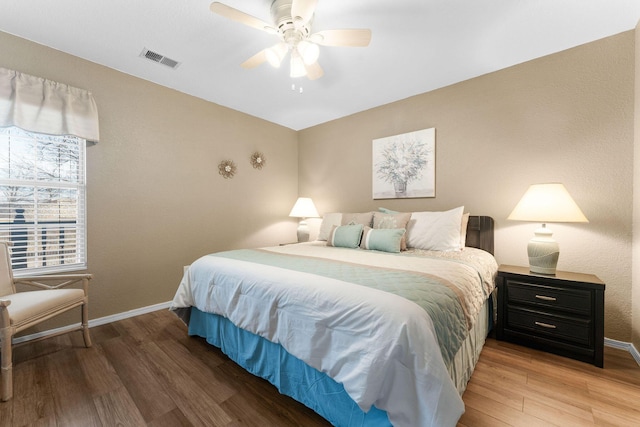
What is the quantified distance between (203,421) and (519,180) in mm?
3116

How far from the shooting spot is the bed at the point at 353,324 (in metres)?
1.01

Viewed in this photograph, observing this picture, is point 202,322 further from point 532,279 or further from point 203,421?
point 532,279

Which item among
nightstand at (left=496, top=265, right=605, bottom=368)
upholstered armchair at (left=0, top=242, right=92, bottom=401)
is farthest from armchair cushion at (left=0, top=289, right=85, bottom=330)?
nightstand at (left=496, top=265, right=605, bottom=368)

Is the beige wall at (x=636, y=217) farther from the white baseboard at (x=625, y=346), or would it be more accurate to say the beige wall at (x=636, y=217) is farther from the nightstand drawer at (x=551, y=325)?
the nightstand drawer at (x=551, y=325)

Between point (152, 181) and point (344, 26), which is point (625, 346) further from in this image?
point (152, 181)

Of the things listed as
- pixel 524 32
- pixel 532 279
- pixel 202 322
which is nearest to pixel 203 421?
pixel 202 322

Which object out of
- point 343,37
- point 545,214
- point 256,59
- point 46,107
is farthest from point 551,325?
point 46,107

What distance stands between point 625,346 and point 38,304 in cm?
434

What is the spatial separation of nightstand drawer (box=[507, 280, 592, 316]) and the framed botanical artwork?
1277mm

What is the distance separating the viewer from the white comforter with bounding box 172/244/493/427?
100cm

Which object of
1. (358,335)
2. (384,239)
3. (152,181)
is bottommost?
(358,335)

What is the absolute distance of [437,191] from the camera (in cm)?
298

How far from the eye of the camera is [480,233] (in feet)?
8.53

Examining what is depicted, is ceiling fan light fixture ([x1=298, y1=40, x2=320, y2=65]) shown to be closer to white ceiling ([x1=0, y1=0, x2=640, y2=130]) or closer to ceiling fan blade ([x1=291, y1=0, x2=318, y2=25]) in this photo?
ceiling fan blade ([x1=291, y1=0, x2=318, y2=25])
